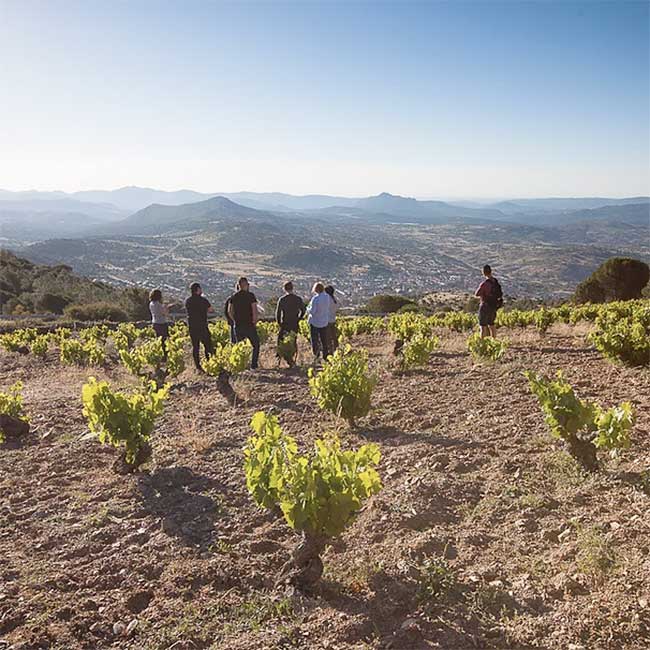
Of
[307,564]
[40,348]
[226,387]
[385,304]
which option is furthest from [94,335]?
[385,304]

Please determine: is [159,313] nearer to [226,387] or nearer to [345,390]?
[226,387]

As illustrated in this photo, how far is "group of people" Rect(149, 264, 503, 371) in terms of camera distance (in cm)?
960

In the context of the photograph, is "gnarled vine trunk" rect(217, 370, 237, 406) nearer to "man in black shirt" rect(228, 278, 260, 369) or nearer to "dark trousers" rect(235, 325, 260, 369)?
"dark trousers" rect(235, 325, 260, 369)

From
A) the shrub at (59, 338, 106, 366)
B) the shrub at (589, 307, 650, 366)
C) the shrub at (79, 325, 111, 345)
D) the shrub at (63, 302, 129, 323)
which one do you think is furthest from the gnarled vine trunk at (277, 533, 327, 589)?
the shrub at (63, 302, 129, 323)

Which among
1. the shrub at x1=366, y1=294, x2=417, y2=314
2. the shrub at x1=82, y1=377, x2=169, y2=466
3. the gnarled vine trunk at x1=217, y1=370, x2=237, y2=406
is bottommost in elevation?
the shrub at x1=366, y1=294, x2=417, y2=314

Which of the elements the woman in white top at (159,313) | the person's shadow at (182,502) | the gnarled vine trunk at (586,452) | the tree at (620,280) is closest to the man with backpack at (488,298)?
the gnarled vine trunk at (586,452)

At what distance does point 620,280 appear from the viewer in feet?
113

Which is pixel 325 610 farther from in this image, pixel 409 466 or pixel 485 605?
pixel 409 466

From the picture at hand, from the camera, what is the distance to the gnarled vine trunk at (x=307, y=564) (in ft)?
11.3

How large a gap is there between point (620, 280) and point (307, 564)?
37083 millimetres

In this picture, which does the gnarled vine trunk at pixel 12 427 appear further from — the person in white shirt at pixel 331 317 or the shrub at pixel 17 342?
the shrub at pixel 17 342

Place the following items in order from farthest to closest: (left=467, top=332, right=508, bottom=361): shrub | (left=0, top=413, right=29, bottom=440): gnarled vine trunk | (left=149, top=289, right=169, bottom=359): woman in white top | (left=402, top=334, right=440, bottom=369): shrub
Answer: (left=149, top=289, right=169, bottom=359): woman in white top
(left=402, top=334, right=440, bottom=369): shrub
(left=467, top=332, right=508, bottom=361): shrub
(left=0, top=413, right=29, bottom=440): gnarled vine trunk

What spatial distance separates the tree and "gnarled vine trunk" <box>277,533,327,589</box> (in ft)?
117

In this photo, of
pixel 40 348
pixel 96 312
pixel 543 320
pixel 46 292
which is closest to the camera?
pixel 543 320
